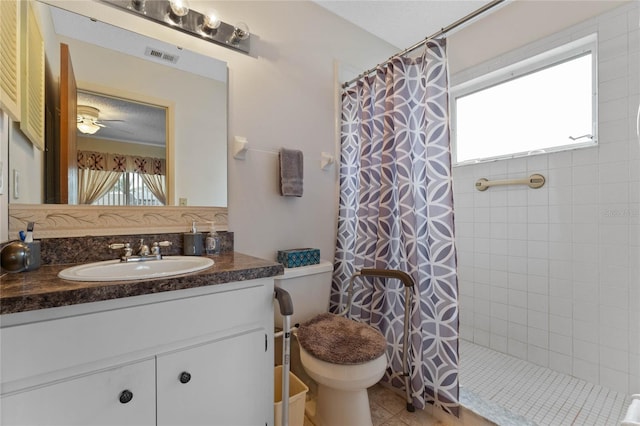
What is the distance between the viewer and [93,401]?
2.51 ft

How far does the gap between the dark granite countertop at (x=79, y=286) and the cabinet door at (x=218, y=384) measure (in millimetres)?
224

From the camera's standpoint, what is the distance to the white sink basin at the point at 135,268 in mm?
891

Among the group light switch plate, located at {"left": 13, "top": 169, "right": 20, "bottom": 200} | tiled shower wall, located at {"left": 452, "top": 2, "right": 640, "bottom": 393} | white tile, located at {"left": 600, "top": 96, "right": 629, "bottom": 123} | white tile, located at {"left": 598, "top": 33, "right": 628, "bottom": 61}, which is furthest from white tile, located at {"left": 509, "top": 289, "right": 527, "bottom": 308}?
light switch plate, located at {"left": 13, "top": 169, "right": 20, "bottom": 200}

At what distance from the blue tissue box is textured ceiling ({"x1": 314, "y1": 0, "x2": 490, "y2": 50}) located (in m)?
1.66

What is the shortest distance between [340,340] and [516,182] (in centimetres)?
173

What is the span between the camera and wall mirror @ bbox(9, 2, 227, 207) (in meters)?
1.17

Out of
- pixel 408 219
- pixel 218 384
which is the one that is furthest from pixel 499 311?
pixel 218 384

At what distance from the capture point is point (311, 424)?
1.46m

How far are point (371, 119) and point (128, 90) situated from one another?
133 centimetres

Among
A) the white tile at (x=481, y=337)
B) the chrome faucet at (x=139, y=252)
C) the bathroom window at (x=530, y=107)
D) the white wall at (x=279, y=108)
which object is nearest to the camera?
the chrome faucet at (x=139, y=252)

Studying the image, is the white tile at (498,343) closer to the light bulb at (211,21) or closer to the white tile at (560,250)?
the white tile at (560,250)

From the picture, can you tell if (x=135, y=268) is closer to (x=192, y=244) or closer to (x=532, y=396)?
(x=192, y=244)

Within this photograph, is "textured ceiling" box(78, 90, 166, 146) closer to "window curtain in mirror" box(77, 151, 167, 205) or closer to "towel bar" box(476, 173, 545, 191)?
"window curtain in mirror" box(77, 151, 167, 205)

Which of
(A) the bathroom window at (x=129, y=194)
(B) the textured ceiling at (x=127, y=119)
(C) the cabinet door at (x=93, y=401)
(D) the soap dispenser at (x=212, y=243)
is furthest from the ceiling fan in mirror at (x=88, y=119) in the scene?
(C) the cabinet door at (x=93, y=401)
